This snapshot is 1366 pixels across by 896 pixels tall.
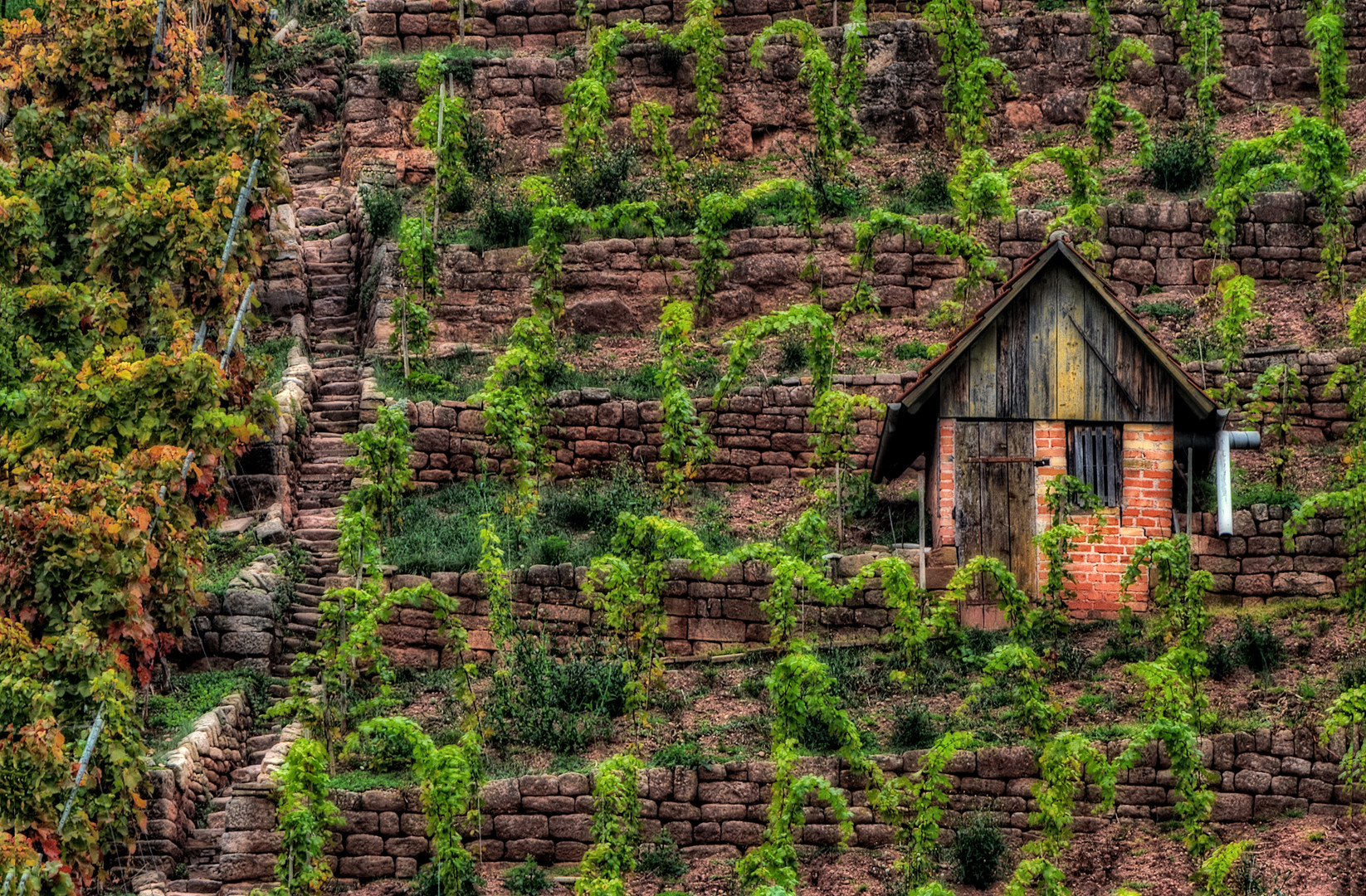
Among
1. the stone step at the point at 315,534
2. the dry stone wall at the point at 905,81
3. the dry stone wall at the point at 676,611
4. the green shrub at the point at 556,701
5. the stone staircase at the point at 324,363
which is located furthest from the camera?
the dry stone wall at the point at 905,81

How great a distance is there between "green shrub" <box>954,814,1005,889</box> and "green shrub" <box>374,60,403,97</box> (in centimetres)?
1335

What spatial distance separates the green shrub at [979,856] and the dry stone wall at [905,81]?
11596 mm

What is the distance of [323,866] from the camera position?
1412cm

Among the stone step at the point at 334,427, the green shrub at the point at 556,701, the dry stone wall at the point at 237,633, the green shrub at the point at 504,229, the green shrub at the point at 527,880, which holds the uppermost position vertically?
the green shrub at the point at 504,229

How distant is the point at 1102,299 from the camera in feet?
55.6

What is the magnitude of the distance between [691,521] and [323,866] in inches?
217

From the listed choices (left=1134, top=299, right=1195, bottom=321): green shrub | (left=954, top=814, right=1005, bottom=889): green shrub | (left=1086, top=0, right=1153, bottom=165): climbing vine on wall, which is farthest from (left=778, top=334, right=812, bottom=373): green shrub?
(left=954, top=814, right=1005, bottom=889): green shrub

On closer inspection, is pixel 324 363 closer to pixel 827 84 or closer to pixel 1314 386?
pixel 827 84

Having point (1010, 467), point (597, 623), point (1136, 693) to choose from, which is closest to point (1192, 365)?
point (1010, 467)

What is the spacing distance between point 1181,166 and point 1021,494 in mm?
6372

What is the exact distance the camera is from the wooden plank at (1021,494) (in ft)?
56.1

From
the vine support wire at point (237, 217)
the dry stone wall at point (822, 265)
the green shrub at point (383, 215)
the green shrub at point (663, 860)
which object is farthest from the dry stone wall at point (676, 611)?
the green shrub at point (383, 215)

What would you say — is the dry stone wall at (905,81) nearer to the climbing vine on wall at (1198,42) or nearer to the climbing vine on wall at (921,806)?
the climbing vine on wall at (1198,42)

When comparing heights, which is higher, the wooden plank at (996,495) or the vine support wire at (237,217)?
the vine support wire at (237,217)
